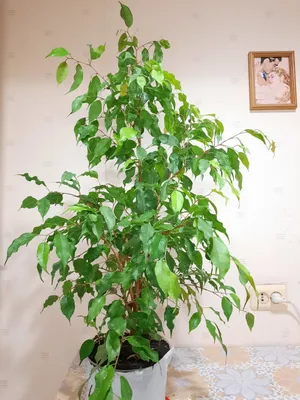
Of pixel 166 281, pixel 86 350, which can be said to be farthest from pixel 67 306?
pixel 166 281

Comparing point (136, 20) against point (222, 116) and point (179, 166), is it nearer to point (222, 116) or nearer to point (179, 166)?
point (222, 116)

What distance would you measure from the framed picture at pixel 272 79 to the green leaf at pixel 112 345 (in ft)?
3.33

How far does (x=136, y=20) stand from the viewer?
4.24 ft

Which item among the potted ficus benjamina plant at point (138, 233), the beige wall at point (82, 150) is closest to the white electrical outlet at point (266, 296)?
the beige wall at point (82, 150)

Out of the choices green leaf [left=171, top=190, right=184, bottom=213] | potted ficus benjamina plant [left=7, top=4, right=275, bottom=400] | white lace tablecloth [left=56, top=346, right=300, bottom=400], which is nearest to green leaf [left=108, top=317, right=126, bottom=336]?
potted ficus benjamina plant [left=7, top=4, right=275, bottom=400]

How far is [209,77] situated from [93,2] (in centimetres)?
57

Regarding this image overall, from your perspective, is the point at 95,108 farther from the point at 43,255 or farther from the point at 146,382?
the point at 146,382

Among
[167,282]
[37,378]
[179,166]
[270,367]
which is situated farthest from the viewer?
[37,378]

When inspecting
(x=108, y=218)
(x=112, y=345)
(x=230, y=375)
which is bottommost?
(x=230, y=375)

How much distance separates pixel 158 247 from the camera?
0.59 metres

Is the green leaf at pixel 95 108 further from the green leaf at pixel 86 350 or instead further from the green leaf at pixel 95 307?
the green leaf at pixel 86 350

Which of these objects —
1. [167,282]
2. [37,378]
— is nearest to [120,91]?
[167,282]

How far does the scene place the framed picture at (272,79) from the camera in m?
1.27

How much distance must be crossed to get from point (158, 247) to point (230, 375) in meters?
0.68
